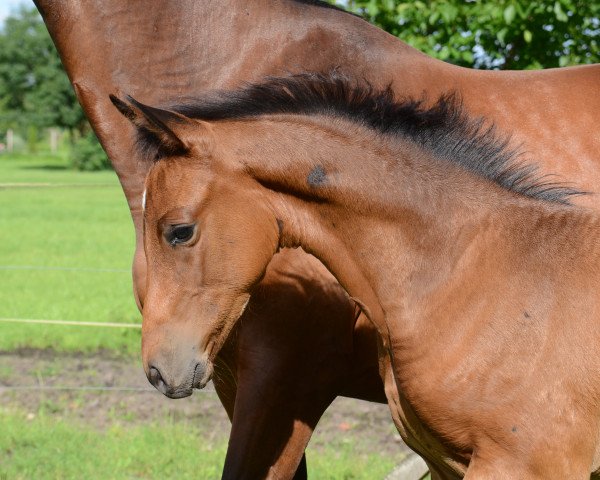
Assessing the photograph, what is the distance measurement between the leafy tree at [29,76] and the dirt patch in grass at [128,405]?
1640 inches

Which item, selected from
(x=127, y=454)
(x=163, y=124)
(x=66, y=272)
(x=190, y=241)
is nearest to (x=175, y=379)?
(x=190, y=241)

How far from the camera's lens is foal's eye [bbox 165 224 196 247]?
2656mm

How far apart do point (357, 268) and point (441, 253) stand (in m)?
0.25

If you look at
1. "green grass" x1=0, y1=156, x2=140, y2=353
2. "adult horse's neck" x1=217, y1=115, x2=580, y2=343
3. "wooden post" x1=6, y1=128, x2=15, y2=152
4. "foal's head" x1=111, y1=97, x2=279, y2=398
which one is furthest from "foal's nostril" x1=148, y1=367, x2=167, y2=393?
"wooden post" x1=6, y1=128, x2=15, y2=152

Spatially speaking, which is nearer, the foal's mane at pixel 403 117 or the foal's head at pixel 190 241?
the foal's head at pixel 190 241

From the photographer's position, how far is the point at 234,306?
2.76 meters

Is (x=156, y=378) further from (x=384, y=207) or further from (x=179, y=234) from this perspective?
(x=384, y=207)

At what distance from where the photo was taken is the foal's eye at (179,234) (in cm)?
266

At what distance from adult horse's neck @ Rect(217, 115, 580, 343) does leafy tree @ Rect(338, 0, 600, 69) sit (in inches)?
111

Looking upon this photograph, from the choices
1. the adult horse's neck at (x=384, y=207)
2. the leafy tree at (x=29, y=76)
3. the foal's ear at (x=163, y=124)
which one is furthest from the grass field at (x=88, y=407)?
the leafy tree at (x=29, y=76)

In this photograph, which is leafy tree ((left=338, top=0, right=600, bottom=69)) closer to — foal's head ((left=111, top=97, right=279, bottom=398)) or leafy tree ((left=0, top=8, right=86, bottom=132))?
foal's head ((left=111, top=97, right=279, bottom=398))

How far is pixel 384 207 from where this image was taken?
2719mm

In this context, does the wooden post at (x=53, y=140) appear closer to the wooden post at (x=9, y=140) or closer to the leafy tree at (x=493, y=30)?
the wooden post at (x=9, y=140)

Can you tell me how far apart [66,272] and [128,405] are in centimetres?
572
